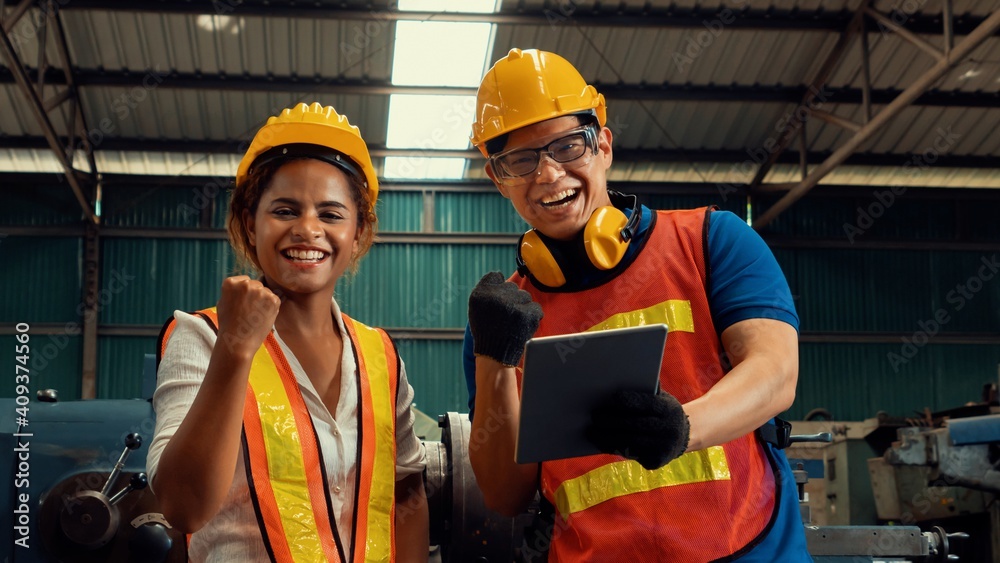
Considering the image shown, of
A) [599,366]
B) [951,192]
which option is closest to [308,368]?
[599,366]

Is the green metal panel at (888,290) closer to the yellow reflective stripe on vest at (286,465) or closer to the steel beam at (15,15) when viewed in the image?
the steel beam at (15,15)

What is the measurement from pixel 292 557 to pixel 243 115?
34.6ft

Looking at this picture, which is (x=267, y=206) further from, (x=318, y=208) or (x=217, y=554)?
(x=217, y=554)

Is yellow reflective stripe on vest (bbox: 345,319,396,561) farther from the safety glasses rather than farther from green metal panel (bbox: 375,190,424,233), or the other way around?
green metal panel (bbox: 375,190,424,233)

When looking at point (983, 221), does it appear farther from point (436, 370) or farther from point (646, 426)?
point (646, 426)

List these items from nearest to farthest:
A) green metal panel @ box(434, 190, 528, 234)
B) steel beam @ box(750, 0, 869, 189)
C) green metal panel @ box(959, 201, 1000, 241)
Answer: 1. steel beam @ box(750, 0, 869, 189)
2. green metal panel @ box(434, 190, 528, 234)
3. green metal panel @ box(959, 201, 1000, 241)

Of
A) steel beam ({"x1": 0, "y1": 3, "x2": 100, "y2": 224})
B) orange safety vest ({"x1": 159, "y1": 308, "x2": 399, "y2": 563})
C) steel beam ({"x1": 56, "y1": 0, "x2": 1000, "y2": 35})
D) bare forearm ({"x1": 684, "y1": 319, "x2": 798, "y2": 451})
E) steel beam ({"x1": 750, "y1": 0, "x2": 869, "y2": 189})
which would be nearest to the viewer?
bare forearm ({"x1": 684, "y1": 319, "x2": 798, "y2": 451})

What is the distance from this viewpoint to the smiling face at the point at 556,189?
2.01 metres

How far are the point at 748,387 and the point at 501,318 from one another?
48 cm

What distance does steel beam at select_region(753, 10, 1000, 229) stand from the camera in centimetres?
812

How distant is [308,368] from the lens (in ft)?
6.31

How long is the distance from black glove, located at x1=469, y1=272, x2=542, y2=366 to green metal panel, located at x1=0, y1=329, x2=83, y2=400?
11394 millimetres

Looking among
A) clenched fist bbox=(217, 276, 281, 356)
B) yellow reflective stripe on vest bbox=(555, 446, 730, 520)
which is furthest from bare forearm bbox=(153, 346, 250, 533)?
yellow reflective stripe on vest bbox=(555, 446, 730, 520)

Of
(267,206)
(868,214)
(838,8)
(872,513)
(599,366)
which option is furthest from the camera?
(868,214)
